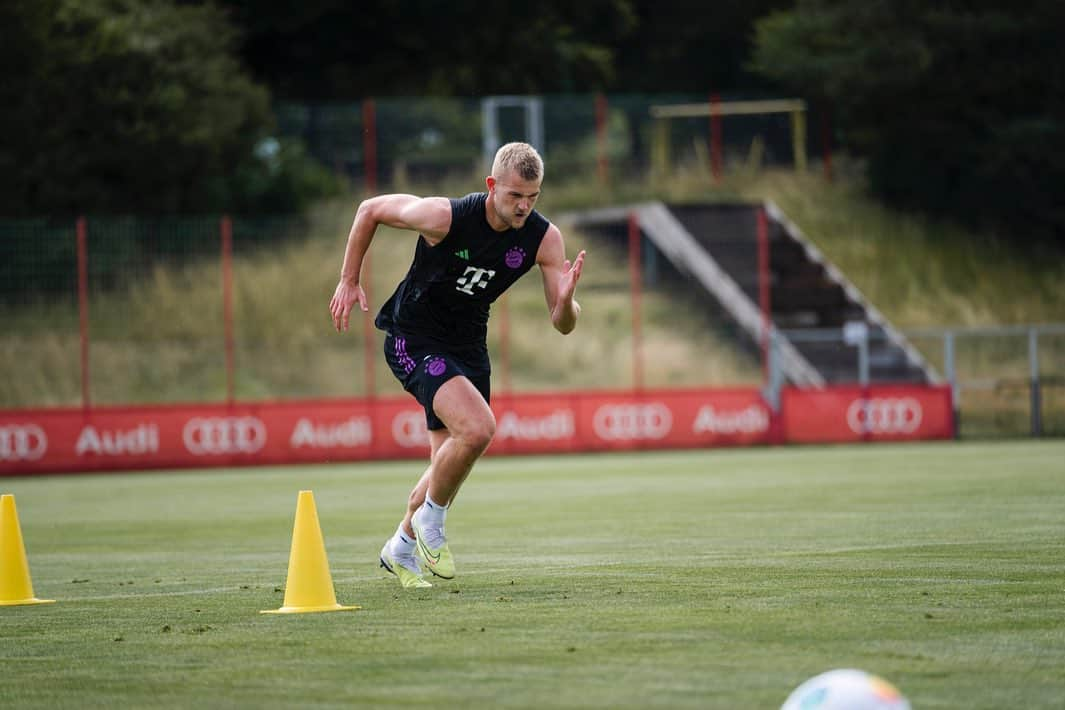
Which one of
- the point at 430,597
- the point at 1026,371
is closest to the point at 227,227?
the point at 1026,371

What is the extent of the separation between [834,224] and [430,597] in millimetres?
32834

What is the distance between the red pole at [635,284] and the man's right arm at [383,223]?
20.9 m

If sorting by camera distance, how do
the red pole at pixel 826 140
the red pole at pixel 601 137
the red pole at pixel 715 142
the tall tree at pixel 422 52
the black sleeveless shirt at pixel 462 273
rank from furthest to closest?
1. the tall tree at pixel 422 52
2. the red pole at pixel 826 140
3. the red pole at pixel 715 142
4. the red pole at pixel 601 137
5. the black sleeveless shirt at pixel 462 273

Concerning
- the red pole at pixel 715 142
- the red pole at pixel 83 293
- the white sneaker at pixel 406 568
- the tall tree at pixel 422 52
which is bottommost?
the white sneaker at pixel 406 568

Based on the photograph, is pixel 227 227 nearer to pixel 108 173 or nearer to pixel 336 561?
pixel 108 173

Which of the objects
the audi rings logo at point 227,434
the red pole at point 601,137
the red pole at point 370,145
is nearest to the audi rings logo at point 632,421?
the audi rings logo at point 227,434

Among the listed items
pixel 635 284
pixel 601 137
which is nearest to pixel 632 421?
pixel 635 284

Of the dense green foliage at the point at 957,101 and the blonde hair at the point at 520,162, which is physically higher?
the dense green foliage at the point at 957,101

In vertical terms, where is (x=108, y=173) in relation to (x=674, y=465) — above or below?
above

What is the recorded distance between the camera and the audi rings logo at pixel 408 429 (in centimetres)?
2769

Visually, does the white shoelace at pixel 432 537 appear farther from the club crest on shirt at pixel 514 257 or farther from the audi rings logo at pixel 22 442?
the audi rings logo at pixel 22 442

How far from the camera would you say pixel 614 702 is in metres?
5.52

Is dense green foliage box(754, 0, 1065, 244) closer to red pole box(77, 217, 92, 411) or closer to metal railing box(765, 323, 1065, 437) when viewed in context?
metal railing box(765, 323, 1065, 437)

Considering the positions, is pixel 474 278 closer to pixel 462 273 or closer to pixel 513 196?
pixel 462 273
